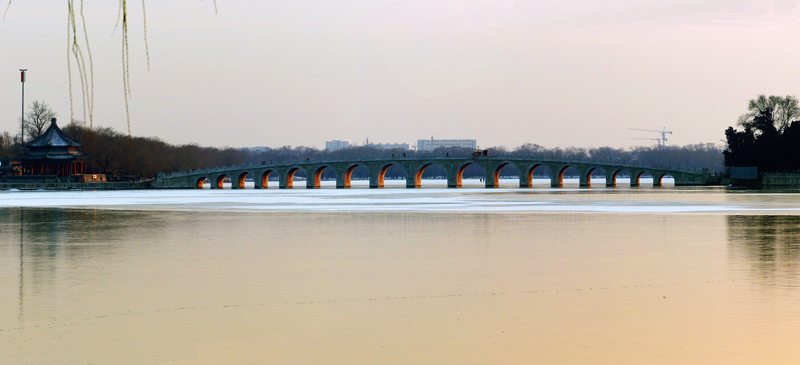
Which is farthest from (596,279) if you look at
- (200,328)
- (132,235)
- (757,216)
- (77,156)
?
(77,156)

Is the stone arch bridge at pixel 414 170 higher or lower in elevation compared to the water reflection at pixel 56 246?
higher

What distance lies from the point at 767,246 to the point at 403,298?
36.5 ft

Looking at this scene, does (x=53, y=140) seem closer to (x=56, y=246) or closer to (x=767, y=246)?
(x=56, y=246)

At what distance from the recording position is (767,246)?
20.0 meters

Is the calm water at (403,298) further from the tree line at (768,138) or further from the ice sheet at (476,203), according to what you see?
the tree line at (768,138)

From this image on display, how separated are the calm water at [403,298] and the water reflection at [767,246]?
0.07 m

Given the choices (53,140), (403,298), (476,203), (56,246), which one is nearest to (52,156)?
(53,140)

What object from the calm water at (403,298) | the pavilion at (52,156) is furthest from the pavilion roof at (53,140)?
the calm water at (403,298)

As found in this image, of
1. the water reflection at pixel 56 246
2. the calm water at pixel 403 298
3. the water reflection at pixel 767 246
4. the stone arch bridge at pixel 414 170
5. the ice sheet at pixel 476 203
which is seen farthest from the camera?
the stone arch bridge at pixel 414 170

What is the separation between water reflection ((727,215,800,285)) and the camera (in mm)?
15019

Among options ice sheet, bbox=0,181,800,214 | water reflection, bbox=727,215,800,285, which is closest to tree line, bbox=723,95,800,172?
ice sheet, bbox=0,181,800,214

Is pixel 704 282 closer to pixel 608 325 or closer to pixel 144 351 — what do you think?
pixel 608 325

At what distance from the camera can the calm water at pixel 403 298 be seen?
8.90m

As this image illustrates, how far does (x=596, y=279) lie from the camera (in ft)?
47.3
